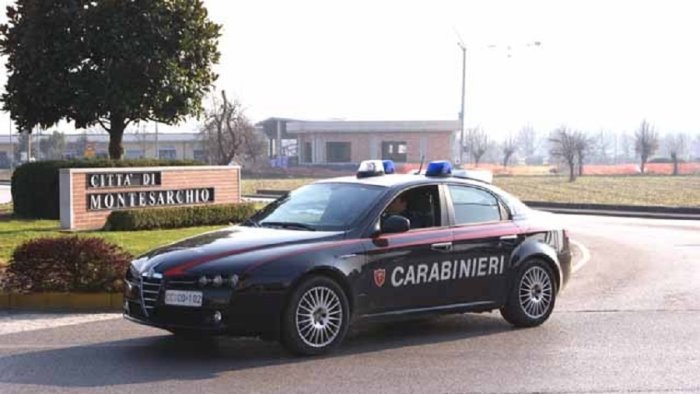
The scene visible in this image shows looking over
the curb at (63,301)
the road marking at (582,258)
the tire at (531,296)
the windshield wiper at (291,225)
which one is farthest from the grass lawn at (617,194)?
the windshield wiper at (291,225)

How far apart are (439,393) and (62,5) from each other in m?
17.6

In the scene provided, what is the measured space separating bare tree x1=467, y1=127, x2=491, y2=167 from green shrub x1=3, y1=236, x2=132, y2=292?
252ft

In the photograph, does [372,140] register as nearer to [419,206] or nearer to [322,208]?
[419,206]

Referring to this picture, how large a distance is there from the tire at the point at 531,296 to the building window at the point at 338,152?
7222 centimetres

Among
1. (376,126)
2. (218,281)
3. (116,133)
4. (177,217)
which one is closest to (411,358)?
(218,281)

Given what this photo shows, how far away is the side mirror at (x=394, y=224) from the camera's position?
8461 millimetres

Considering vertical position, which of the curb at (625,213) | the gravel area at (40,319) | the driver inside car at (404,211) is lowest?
the curb at (625,213)

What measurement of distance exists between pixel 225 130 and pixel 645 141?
4084 centimetres

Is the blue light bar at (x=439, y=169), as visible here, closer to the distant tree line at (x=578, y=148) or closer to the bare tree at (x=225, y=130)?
the bare tree at (x=225, y=130)

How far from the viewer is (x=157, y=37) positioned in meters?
22.0

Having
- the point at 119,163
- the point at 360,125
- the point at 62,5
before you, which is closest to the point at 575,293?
the point at 119,163

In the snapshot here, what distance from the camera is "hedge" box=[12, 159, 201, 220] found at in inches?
822

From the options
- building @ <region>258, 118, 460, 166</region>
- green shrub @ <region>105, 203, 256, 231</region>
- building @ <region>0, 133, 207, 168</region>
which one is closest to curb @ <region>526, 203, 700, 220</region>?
green shrub @ <region>105, 203, 256, 231</region>

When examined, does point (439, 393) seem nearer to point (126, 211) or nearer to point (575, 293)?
point (575, 293)
